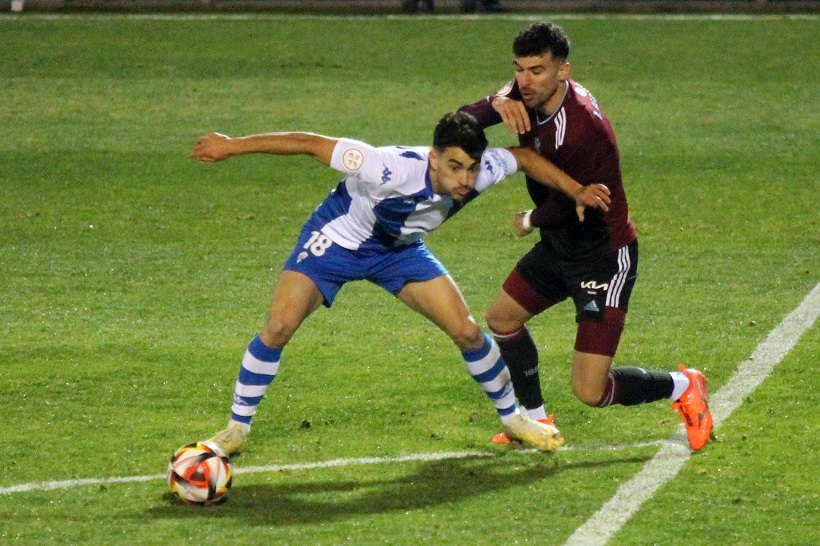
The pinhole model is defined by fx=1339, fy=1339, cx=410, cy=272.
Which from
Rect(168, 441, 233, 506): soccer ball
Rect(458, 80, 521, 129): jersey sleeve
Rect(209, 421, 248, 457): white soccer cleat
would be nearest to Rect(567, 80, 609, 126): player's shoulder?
Rect(458, 80, 521, 129): jersey sleeve

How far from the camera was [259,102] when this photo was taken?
16266 mm

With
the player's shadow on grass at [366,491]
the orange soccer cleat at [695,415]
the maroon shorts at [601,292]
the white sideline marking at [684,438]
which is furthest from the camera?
the orange soccer cleat at [695,415]

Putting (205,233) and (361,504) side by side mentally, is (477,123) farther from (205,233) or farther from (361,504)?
(205,233)

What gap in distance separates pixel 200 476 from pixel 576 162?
2.34m

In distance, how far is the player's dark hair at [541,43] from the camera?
6324 mm

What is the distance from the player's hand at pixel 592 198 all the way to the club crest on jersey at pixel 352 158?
1033mm

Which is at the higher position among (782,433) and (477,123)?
(477,123)

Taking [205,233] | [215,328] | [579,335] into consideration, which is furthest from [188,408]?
[205,233]

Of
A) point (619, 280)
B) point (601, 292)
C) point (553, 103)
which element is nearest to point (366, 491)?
point (601, 292)

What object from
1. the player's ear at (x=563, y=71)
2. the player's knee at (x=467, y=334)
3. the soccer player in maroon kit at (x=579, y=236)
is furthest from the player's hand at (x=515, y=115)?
the player's knee at (x=467, y=334)

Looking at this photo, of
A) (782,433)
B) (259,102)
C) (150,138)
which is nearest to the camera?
(782,433)

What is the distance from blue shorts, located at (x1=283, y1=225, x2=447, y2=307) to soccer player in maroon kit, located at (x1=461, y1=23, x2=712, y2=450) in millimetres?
555

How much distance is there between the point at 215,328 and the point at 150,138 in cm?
636

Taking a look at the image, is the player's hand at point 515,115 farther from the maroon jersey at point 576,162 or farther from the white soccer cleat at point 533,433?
the white soccer cleat at point 533,433
